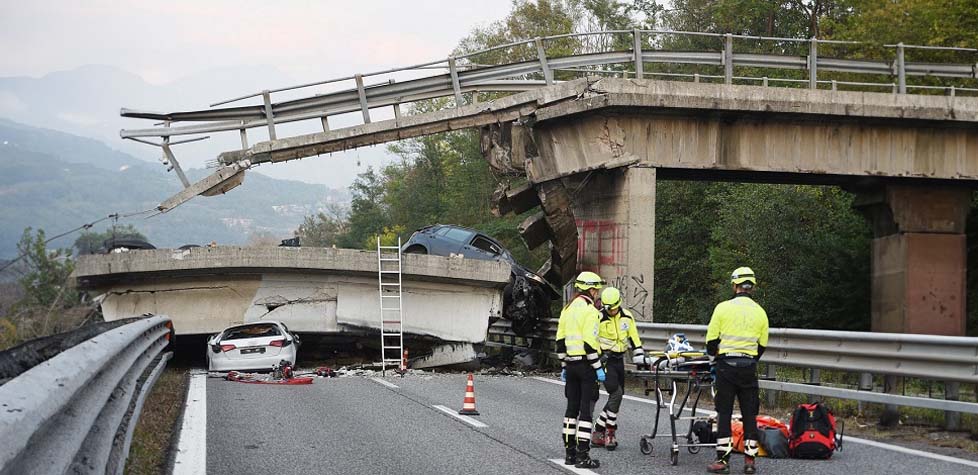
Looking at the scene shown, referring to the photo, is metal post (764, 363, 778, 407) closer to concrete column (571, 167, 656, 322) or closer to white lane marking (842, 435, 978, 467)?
white lane marking (842, 435, 978, 467)

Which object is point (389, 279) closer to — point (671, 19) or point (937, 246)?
point (937, 246)

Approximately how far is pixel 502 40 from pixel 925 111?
45624 millimetres

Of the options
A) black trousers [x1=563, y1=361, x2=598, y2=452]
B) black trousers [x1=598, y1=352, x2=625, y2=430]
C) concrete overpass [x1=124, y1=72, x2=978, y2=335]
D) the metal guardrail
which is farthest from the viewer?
concrete overpass [x1=124, y1=72, x2=978, y2=335]

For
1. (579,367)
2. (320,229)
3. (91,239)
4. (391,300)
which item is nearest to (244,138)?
(391,300)

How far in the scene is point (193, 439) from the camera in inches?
422

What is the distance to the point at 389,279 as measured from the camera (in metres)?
26.2

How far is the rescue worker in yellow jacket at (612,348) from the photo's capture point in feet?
36.3

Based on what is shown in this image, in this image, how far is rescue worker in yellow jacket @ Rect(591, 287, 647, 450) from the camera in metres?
11.1

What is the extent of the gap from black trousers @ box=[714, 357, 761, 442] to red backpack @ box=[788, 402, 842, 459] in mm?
900

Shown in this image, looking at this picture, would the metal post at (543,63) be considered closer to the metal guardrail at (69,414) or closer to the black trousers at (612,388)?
the black trousers at (612,388)

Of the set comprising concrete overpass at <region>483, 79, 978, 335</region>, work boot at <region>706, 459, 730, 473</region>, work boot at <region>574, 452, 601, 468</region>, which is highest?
concrete overpass at <region>483, 79, 978, 335</region>

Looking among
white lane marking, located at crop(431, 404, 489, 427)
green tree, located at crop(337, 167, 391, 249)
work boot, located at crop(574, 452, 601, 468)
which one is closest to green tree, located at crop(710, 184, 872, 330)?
white lane marking, located at crop(431, 404, 489, 427)

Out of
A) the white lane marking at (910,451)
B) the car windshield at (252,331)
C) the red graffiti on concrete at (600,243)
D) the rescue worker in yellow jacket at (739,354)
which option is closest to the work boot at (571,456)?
the rescue worker in yellow jacket at (739,354)

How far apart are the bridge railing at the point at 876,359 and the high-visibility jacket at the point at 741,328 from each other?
2739 mm
